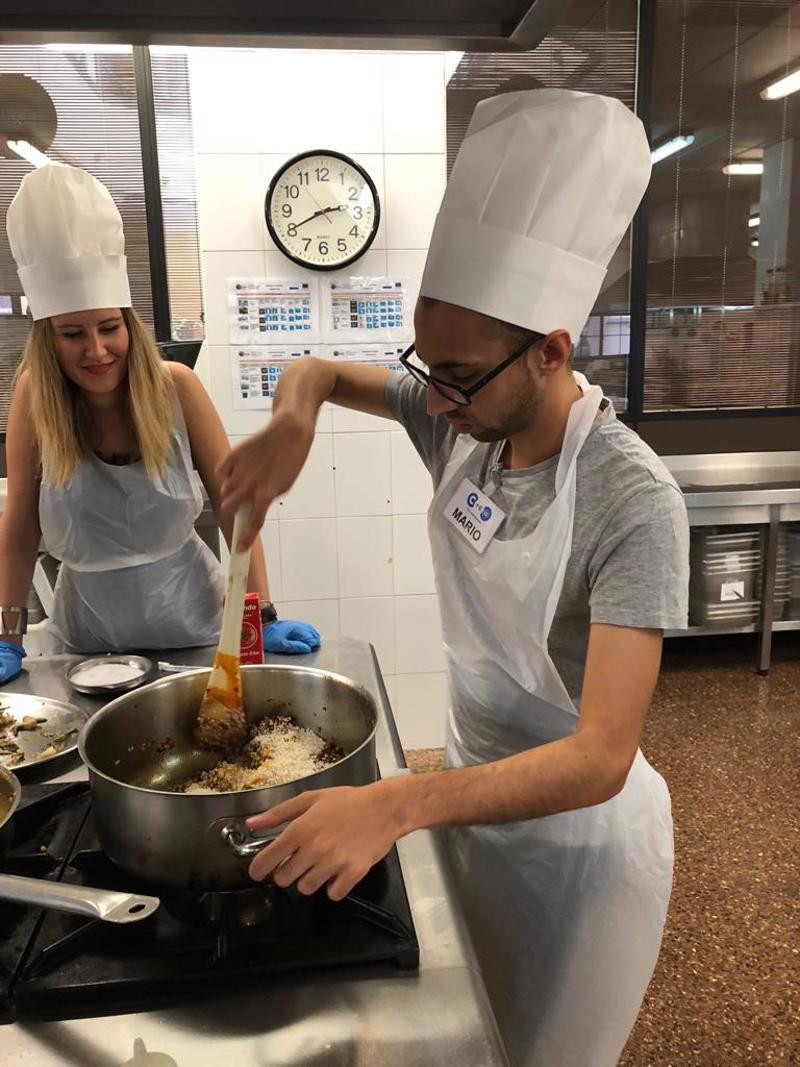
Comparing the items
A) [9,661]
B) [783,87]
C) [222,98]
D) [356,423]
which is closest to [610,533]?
[9,661]

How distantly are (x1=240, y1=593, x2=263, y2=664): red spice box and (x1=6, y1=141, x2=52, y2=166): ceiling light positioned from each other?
2645 millimetres

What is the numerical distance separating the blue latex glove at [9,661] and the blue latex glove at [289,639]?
44cm

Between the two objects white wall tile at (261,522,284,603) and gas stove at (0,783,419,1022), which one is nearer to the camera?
gas stove at (0,783,419,1022)

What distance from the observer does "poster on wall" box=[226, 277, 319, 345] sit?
9.41ft

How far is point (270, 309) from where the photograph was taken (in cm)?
288

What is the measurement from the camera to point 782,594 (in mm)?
3699

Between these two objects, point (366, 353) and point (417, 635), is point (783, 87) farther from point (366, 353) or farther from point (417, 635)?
point (417, 635)

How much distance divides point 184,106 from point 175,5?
8.67 feet

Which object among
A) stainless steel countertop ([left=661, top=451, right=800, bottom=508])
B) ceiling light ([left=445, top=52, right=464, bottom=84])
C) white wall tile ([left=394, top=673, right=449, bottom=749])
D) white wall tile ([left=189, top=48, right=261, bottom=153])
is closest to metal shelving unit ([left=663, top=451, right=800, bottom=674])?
stainless steel countertop ([left=661, top=451, right=800, bottom=508])

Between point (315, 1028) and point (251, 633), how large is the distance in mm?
748

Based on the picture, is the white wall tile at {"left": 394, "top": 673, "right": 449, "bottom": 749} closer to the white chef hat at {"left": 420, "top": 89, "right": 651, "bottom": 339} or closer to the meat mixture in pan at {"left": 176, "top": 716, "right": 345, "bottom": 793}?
the meat mixture in pan at {"left": 176, "top": 716, "right": 345, "bottom": 793}

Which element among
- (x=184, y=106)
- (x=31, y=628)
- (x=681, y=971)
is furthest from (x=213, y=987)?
(x=184, y=106)

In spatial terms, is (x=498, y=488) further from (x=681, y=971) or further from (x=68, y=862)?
(x=681, y=971)

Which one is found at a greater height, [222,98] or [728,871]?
[222,98]
